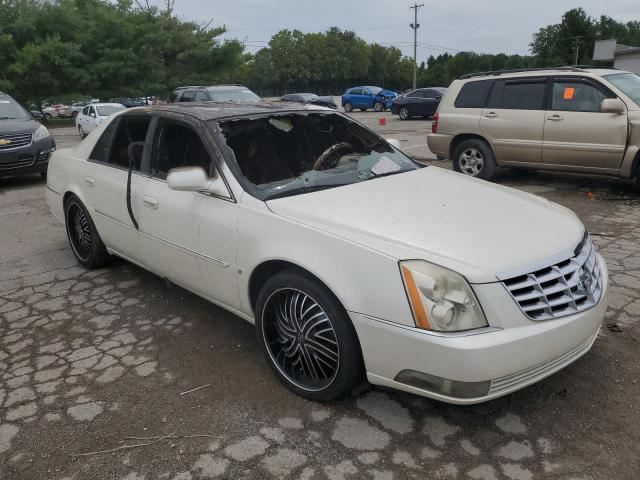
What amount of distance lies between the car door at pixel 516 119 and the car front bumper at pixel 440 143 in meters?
0.66

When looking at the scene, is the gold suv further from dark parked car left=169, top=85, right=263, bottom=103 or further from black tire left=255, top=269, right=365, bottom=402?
dark parked car left=169, top=85, right=263, bottom=103

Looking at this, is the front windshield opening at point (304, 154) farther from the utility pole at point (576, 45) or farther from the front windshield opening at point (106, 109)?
the utility pole at point (576, 45)

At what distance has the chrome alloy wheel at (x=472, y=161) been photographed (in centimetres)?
851

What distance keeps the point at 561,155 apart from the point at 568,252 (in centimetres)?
549

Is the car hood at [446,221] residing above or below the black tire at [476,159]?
above

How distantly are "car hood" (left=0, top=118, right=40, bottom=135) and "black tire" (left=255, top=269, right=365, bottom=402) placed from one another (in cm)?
852

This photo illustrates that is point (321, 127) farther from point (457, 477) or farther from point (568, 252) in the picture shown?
point (457, 477)

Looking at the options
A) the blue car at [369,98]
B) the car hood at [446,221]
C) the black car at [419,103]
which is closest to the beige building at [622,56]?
the blue car at [369,98]

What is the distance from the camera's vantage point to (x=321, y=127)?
3889 millimetres

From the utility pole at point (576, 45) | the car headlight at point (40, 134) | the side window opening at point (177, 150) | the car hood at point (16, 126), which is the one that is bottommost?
the car headlight at point (40, 134)

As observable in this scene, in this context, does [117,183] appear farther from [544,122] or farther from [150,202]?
[544,122]

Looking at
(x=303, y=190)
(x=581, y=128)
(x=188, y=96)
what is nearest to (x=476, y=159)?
(x=581, y=128)

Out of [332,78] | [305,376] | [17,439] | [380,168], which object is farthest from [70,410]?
[332,78]

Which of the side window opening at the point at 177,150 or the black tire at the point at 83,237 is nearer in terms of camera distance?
the side window opening at the point at 177,150
